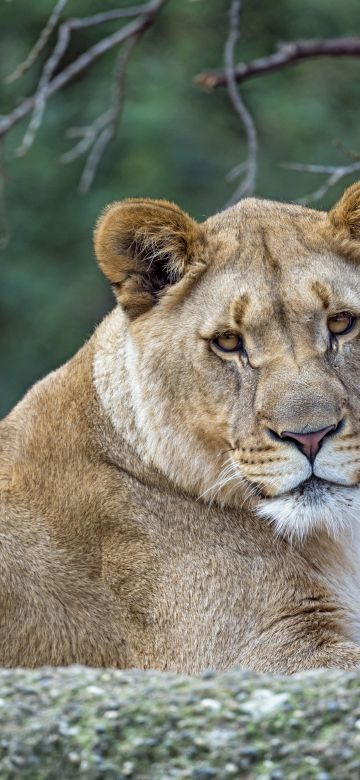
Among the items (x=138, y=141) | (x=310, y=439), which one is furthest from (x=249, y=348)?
(x=138, y=141)

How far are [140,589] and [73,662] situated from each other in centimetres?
31

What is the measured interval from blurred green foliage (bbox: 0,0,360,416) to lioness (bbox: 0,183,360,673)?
35.5 ft

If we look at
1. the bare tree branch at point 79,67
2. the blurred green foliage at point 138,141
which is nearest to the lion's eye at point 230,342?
the bare tree branch at point 79,67

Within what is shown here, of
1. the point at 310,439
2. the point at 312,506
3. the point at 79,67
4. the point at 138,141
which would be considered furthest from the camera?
the point at 138,141

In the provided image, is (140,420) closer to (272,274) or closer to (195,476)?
(195,476)

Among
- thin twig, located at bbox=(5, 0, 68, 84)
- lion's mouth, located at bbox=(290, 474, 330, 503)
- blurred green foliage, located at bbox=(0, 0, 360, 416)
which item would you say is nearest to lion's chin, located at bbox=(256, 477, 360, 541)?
lion's mouth, located at bbox=(290, 474, 330, 503)

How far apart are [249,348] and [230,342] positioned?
0.28 ft

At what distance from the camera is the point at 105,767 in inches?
116

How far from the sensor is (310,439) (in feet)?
12.6

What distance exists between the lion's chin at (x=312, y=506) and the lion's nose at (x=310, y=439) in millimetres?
99

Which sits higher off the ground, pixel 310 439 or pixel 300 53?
pixel 300 53

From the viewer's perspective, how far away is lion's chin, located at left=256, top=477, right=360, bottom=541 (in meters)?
3.96

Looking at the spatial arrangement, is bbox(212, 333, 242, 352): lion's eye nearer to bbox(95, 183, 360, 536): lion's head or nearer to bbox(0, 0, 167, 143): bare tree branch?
bbox(95, 183, 360, 536): lion's head

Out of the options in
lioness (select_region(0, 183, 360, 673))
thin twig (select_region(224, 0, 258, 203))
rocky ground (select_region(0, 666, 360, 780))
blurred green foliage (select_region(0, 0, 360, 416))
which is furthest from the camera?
blurred green foliage (select_region(0, 0, 360, 416))
